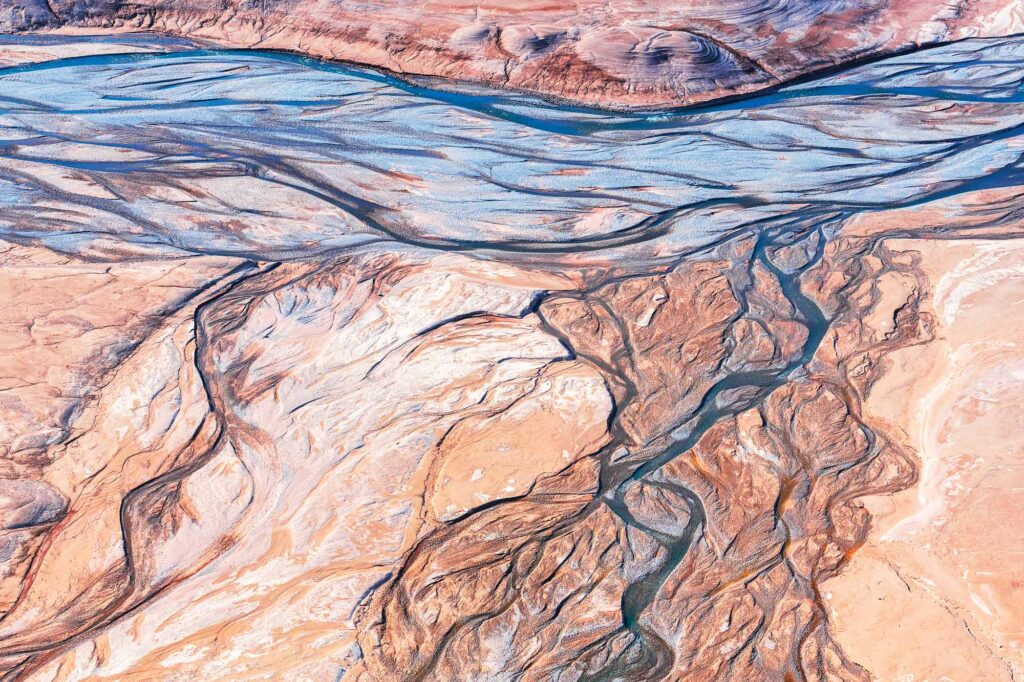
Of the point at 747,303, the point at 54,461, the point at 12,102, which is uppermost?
the point at 12,102

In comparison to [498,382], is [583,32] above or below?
above

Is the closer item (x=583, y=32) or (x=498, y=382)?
(x=498, y=382)

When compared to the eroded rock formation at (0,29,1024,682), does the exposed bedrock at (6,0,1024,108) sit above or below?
above

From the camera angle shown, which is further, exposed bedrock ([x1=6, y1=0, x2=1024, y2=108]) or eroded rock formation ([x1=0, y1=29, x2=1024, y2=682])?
exposed bedrock ([x1=6, y1=0, x2=1024, y2=108])

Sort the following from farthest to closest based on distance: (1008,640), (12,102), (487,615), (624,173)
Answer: (12,102) < (624,173) < (487,615) < (1008,640)

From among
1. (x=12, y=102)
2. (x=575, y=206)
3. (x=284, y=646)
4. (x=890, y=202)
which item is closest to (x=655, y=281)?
(x=575, y=206)

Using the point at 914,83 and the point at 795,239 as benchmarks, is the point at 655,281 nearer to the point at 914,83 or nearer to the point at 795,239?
the point at 795,239

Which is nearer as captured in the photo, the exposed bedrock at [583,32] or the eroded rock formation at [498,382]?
the eroded rock formation at [498,382]

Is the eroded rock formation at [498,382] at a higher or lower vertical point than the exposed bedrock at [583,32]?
lower
